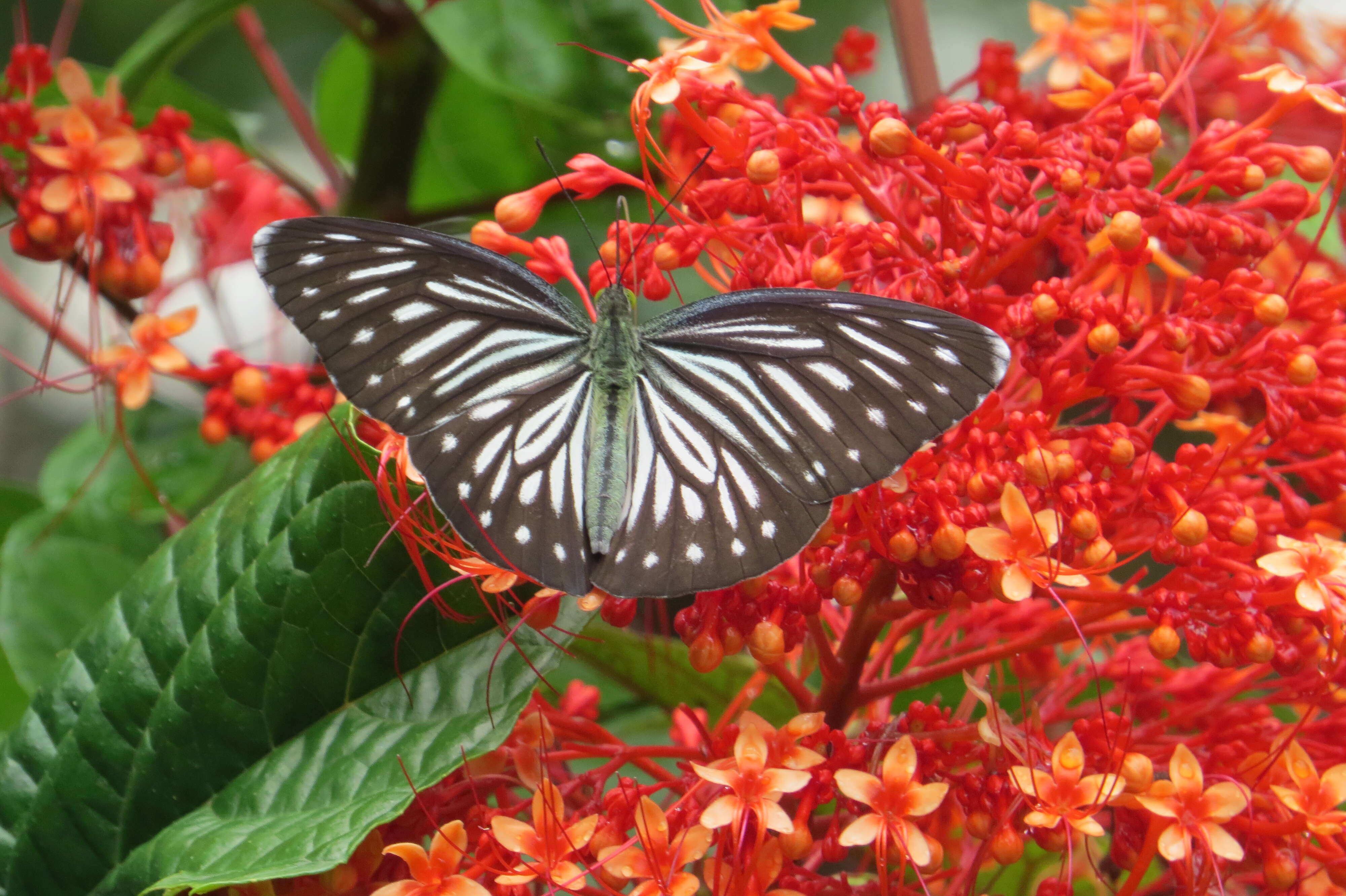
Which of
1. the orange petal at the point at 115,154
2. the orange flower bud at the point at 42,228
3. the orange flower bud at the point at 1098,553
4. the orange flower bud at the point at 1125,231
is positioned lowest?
the orange flower bud at the point at 1098,553

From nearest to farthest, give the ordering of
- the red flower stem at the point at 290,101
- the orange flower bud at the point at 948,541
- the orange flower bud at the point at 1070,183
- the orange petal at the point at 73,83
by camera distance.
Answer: the orange flower bud at the point at 948,541 → the orange flower bud at the point at 1070,183 → the orange petal at the point at 73,83 → the red flower stem at the point at 290,101

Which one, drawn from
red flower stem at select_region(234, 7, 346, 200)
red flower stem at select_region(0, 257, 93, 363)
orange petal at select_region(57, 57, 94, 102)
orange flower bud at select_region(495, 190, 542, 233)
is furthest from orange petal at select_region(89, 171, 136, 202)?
orange flower bud at select_region(495, 190, 542, 233)

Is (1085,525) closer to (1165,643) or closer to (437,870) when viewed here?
(1165,643)

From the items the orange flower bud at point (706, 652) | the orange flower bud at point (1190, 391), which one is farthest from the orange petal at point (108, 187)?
the orange flower bud at point (1190, 391)

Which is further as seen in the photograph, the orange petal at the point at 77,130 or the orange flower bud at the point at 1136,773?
the orange petal at the point at 77,130

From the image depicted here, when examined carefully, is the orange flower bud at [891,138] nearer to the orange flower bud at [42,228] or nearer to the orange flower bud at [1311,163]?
the orange flower bud at [1311,163]

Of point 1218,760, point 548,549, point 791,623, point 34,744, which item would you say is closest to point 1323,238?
point 1218,760
